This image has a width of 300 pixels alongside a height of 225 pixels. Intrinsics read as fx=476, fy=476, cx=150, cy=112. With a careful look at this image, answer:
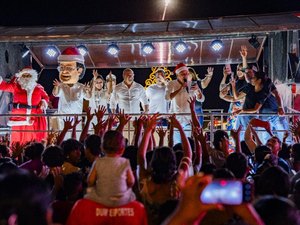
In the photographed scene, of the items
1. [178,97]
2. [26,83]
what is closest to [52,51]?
[26,83]

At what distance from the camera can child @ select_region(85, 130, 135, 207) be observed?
291cm

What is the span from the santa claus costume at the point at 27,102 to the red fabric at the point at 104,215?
7.34 meters

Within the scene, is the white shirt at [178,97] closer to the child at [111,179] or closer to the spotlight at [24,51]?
the spotlight at [24,51]

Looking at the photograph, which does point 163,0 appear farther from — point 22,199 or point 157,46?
point 22,199

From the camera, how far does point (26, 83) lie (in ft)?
34.2

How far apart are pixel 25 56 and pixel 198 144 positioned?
9035mm

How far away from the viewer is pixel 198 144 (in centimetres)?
460

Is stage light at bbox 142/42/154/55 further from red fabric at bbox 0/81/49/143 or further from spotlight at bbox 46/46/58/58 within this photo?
red fabric at bbox 0/81/49/143

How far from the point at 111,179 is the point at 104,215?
260mm

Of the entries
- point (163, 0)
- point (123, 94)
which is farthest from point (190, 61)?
point (123, 94)

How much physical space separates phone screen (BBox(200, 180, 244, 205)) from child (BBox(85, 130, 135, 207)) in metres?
1.25

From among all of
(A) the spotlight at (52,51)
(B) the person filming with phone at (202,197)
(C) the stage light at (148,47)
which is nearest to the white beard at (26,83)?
(A) the spotlight at (52,51)

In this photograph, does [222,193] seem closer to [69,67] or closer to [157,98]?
[157,98]

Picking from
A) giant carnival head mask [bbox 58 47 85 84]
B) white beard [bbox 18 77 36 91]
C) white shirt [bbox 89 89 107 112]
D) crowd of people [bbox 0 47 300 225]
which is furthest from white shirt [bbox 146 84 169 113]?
crowd of people [bbox 0 47 300 225]
